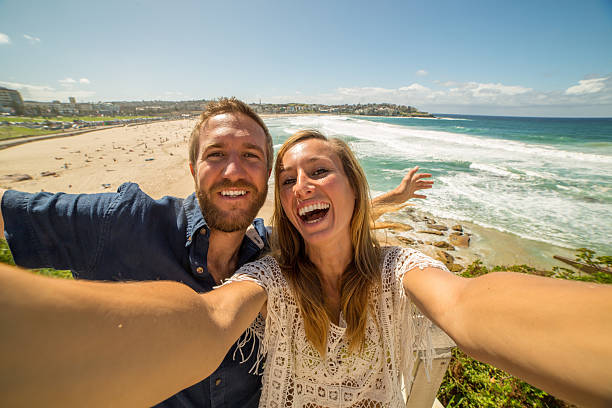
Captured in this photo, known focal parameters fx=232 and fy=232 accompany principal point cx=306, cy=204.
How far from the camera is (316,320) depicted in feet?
5.75

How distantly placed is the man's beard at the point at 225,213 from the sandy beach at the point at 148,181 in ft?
11.3

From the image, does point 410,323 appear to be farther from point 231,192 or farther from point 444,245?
point 444,245

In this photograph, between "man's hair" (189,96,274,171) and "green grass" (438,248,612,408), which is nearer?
"green grass" (438,248,612,408)

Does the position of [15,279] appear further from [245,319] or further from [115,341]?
[245,319]

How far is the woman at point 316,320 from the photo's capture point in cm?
57

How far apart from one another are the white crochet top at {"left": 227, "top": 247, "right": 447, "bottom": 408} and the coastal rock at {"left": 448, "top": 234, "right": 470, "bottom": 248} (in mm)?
7035

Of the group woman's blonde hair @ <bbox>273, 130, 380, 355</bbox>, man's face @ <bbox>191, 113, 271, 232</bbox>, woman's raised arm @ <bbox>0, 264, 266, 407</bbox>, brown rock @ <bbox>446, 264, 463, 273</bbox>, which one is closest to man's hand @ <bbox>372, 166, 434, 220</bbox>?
woman's blonde hair @ <bbox>273, 130, 380, 355</bbox>

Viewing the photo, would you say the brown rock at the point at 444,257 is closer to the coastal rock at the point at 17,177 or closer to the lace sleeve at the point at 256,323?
the lace sleeve at the point at 256,323

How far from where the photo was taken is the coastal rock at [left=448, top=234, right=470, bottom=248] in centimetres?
749

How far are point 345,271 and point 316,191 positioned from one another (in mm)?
782

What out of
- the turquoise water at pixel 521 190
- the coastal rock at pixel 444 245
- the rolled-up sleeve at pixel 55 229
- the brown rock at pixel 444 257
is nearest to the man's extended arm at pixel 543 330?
the rolled-up sleeve at pixel 55 229

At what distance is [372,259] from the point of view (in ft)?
6.77

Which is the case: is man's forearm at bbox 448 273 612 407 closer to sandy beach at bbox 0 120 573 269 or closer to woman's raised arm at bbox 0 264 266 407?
woman's raised arm at bbox 0 264 266 407

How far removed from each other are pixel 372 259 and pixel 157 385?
170 cm
